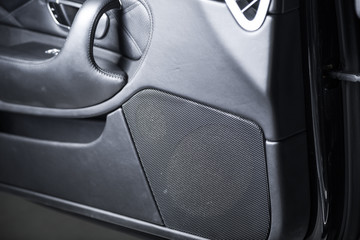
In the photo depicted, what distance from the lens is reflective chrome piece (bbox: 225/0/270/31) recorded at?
1.02m

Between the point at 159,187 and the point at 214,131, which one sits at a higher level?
the point at 214,131

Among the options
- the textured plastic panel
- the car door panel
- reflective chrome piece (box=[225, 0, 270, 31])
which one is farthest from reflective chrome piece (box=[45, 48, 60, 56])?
reflective chrome piece (box=[225, 0, 270, 31])

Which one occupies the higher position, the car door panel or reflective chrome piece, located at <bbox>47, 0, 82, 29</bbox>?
reflective chrome piece, located at <bbox>47, 0, 82, 29</bbox>

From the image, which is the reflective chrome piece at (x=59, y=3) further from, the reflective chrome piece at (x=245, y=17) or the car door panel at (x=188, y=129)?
the reflective chrome piece at (x=245, y=17)

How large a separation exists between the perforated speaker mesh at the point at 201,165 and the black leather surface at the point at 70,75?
68 mm

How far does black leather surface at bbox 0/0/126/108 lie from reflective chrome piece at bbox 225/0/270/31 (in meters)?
0.24

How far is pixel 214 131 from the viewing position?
1.13m

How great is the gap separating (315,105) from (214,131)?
17 cm

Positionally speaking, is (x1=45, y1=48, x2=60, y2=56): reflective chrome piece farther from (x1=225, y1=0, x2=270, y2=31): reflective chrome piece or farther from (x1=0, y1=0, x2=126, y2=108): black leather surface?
(x1=225, y1=0, x2=270, y2=31): reflective chrome piece

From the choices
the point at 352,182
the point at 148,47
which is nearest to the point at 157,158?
the point at 148,47

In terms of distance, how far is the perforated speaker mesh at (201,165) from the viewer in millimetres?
1114

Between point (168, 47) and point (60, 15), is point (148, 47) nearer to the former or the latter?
point (168, 47)

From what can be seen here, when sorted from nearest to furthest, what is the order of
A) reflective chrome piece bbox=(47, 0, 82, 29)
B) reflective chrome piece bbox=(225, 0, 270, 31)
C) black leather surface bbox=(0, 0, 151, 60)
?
reflective chrome piece bbox=(225, 0, 270, 31) → black leather surface bbox=(0, 0, 151, 60) → reflective chrome piece bbox=(47, 0, 82, 29)

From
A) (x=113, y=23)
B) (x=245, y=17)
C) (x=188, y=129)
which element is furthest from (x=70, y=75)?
(x=245, y=17)
